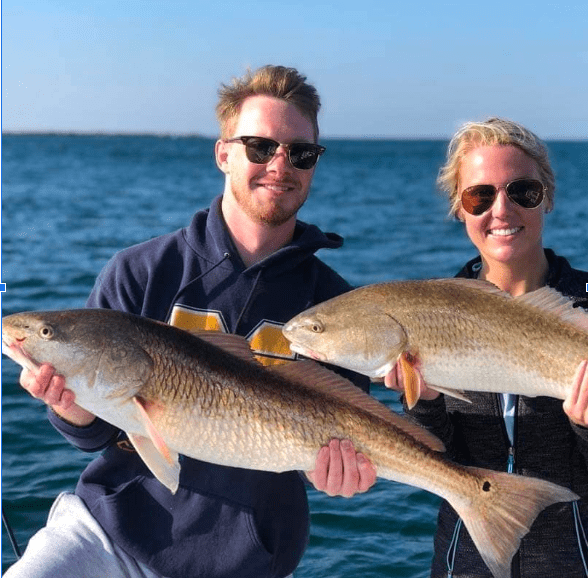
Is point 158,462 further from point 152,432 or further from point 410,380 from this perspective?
point 410,380

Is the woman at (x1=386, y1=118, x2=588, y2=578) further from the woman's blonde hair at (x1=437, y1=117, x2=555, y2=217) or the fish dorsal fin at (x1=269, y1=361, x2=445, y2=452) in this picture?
the fish dorsal fin at (x1=269, y1=361, x2=445, y2=452)

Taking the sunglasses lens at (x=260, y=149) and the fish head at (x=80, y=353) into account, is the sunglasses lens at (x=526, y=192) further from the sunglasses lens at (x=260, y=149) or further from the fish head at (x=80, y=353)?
the fish head at (x=80, y=353)

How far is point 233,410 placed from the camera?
4.05 m

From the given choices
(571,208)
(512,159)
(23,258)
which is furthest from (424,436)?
(571,208)

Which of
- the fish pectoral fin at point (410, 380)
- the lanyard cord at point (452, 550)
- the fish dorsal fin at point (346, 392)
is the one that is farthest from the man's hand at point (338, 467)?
the lanyard cord at point (452, 550)

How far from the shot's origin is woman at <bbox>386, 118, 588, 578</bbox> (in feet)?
15.1

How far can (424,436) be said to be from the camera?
415 centimetres

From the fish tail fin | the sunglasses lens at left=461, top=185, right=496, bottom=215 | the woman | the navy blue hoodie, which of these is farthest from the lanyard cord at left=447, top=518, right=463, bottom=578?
the sunglasses lens at left=461, top=185, right=496, bottom=215

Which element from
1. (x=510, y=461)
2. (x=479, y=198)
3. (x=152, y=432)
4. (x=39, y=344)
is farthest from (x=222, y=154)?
(x=510, y=461)

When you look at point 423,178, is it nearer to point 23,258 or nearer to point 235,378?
point 23,258

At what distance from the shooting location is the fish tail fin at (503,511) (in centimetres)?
407

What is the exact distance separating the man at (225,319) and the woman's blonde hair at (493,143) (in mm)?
703

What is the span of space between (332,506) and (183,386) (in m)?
4.18

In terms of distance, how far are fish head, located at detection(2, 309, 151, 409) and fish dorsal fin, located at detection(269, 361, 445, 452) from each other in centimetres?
66
